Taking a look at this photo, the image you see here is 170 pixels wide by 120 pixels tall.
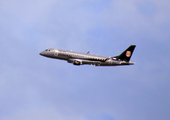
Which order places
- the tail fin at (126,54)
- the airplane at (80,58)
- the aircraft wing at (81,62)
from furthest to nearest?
the tail fin at (126,54), the airplane at (80,58), the aircraft wing at (81,62)

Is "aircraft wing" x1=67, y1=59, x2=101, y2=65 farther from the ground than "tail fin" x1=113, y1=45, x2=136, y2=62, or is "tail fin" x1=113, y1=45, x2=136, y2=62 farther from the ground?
"tail fin" x1=113, y1=45, x2=136, y2=62

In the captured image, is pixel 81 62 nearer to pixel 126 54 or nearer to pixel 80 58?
pixel 80 58

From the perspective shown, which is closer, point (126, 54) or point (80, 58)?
point (80, 58)

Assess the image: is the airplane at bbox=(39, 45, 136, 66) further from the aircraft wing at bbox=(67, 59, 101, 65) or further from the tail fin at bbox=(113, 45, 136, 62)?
the tail fin at bbox=(113, 45, 136, 62)

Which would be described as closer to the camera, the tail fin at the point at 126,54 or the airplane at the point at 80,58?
the airplane at the point at 80,58

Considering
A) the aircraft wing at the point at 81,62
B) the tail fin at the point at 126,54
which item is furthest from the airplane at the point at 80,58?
the tail fin at the point at 126,54

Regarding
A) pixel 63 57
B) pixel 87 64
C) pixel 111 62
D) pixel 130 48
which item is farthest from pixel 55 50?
pixel 130 48

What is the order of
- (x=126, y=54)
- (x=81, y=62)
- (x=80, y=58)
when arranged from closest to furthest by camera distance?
(x=81, y=62)
(x=80, y=58)
(x=126, y=54)

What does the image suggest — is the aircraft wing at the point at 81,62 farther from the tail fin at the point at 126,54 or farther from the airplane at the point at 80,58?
the tail fin at the point at 126,54

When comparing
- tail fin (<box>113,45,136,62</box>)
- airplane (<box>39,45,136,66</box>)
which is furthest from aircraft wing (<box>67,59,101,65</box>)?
tail fin (<box>113,45,136,62</box>)

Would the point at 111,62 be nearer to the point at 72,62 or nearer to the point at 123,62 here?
the point at 123,62

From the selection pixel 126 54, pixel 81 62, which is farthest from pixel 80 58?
pixel 126 54

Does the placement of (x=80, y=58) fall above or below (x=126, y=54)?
below

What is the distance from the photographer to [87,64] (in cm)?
14175
